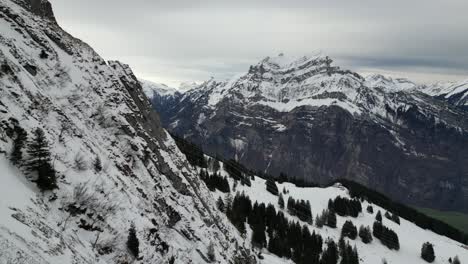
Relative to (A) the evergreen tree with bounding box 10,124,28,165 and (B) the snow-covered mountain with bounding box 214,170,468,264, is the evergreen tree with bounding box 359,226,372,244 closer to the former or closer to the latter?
(B) the snow-covered mountain with bounding box 214,170,468,264

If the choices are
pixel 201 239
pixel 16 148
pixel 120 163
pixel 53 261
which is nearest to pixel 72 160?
pixel 16 148

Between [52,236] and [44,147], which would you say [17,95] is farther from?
[52,236]

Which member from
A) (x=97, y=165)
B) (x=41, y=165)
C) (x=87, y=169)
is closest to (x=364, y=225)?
(x=97, y=165)

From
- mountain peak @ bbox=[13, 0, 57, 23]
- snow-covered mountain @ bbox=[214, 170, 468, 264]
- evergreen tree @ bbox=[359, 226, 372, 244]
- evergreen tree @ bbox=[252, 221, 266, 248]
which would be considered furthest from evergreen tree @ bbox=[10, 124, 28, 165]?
evergreen tree @ bbox=[359, 226, 372, 244]

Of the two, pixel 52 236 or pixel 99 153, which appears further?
pixel 99 153

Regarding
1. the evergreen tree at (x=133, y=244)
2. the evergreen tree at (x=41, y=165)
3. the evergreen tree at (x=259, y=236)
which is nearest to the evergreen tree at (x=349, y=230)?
the evergreen tree at (x=259, y=236)

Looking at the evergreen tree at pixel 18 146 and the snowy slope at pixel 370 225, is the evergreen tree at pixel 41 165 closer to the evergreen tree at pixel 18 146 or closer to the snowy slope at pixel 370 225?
the evergreen tree at pixel 18 146

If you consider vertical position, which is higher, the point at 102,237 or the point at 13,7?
the point at 13,7
